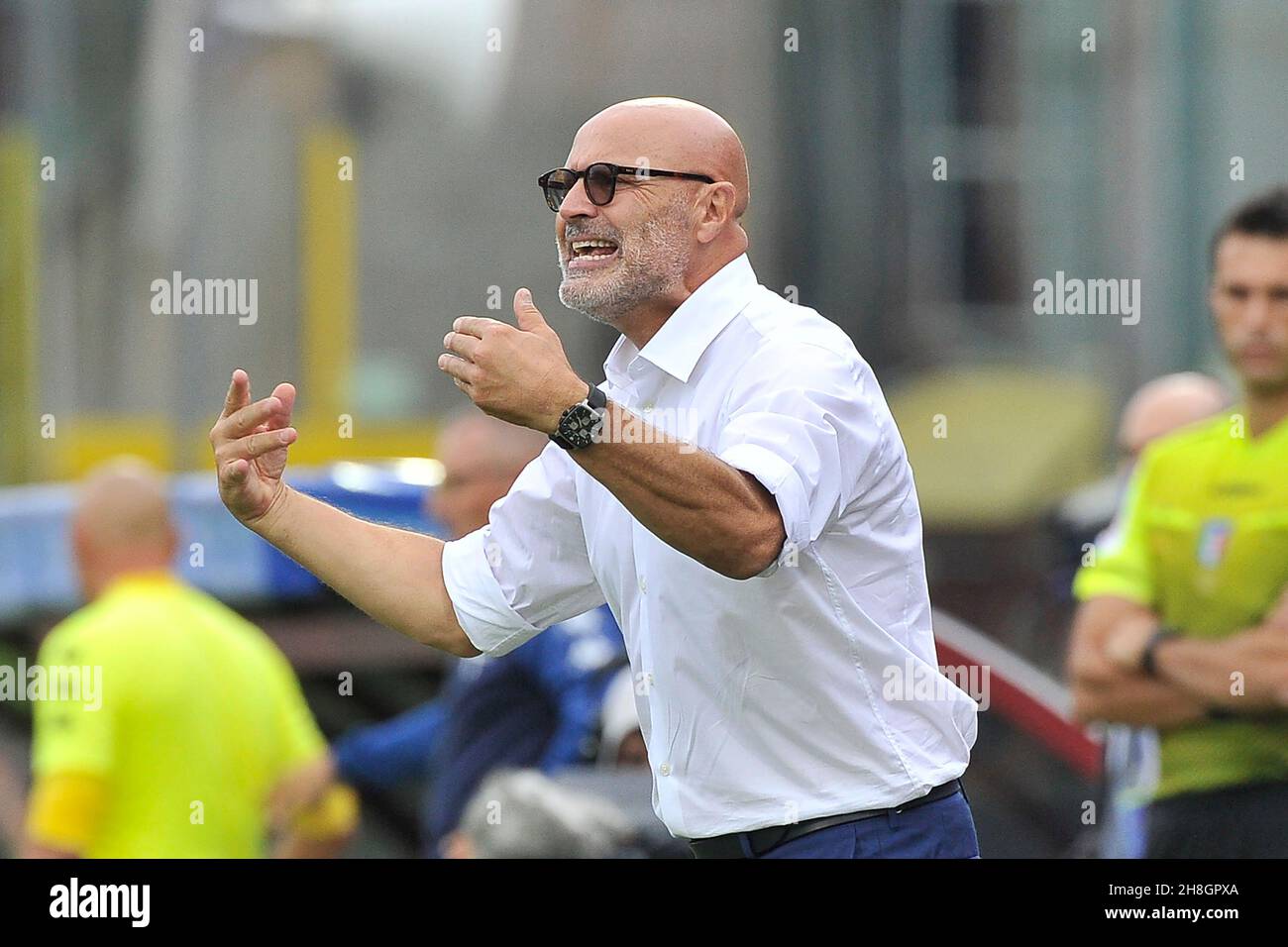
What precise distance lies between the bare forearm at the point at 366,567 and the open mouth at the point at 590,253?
21.7 inches

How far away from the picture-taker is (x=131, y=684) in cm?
518

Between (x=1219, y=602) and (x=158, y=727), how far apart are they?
263 centimetres

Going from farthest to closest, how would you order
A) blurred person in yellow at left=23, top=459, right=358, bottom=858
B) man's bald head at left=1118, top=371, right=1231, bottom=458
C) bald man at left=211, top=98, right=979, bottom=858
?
man's bald head at left=1118, top=371, right=1231, bottom=458
blurred person in yellow at left=23, top=459, right=358, bottom=858
bald man at left=211, top=98, right=979, bottom=858

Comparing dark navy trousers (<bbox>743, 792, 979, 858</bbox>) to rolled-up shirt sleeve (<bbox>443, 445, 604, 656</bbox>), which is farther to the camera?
rolled-up shirt sleeve (<bbox>443, 445, 604, 656</bbox>)

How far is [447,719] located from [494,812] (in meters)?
0.60

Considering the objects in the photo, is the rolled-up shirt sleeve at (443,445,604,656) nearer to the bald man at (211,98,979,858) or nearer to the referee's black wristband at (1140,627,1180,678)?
the bald man at (211,98,979,858)

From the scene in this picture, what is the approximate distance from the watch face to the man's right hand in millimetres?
622

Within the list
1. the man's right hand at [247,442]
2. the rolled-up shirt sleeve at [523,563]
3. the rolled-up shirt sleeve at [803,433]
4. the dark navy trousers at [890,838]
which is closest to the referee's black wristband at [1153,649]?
the dark navy trousers at [890,838]

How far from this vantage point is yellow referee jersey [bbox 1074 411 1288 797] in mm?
4105

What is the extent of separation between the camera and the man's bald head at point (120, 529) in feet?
18.1

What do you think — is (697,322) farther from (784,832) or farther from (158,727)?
(158,727)

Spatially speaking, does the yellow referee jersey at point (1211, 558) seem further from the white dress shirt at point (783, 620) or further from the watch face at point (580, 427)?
the watch face at point (580, 427)

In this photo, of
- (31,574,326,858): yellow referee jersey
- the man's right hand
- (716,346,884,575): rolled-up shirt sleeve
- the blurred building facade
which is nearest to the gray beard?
(716,346,884,575): rolled-up shirt sleeve
